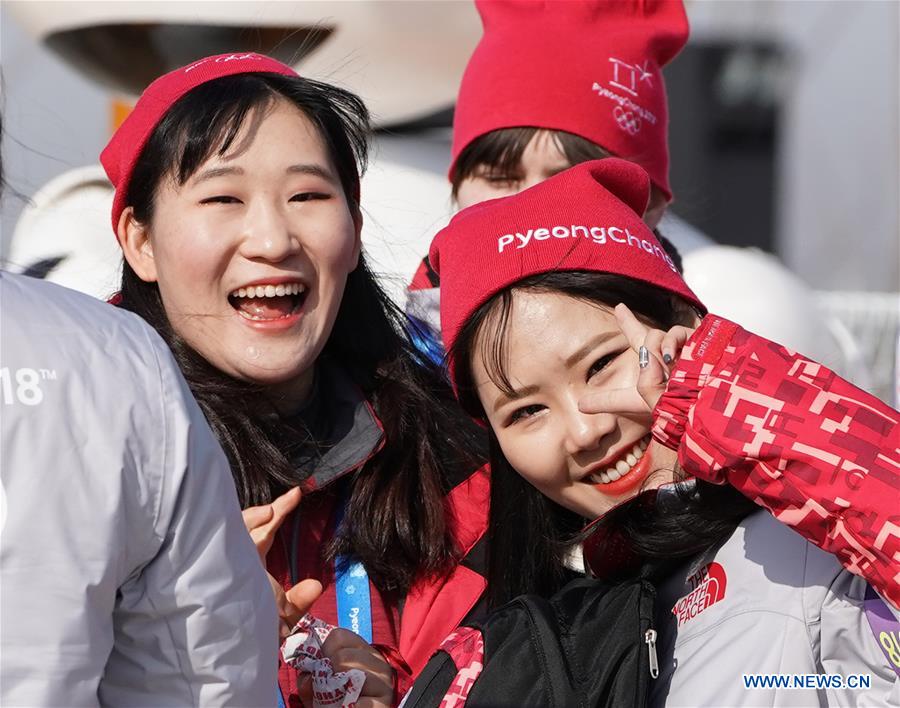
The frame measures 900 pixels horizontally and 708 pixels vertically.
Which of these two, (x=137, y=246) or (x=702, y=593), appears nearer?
(x=702, y=593)

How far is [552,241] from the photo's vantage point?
80.3 inches

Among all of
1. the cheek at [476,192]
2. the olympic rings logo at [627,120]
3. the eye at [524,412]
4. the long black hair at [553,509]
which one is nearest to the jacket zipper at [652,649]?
the long black hair at [553,509]

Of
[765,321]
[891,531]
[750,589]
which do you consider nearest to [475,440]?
[750,589]

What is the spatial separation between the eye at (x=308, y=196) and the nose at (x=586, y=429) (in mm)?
608

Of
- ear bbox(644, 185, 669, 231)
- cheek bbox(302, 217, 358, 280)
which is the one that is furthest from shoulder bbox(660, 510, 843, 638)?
ear bbox(644, 185, 669, 231)

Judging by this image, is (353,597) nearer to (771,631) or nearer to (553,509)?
(553,509)

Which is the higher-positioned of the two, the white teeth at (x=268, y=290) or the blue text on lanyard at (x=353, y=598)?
A: the white teeth at (x=268, y=290)

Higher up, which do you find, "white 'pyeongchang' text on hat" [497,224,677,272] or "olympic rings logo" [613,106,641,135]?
"olympic rings logo" [613,106,641,135]

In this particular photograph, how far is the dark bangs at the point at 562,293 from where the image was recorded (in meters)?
1.98

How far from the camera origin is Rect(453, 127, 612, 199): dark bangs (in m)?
2.92

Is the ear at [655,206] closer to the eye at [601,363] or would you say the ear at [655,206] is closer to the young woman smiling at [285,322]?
the young woman smiling at [285,322]

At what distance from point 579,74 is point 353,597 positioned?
57.9 inches

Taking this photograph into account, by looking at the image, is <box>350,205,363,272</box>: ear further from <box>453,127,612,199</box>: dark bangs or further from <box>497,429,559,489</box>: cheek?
<box>453,127,612,199</box>: dark bangs

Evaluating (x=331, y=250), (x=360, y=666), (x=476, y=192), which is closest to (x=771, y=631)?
Answer: (x=360, y=666)
